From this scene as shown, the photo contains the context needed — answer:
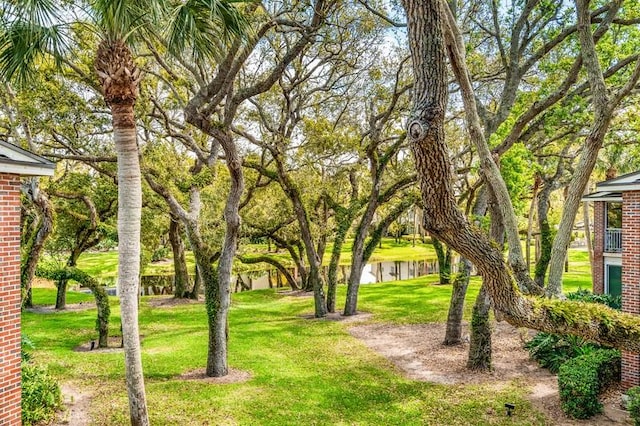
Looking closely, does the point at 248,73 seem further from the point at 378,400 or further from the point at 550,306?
the point at 550,306

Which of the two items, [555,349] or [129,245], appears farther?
[555,349]

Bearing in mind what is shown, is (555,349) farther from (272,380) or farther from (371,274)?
(371,274)

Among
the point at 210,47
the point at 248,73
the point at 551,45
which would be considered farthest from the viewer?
the point at 248,73

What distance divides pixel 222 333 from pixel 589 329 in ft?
27.5

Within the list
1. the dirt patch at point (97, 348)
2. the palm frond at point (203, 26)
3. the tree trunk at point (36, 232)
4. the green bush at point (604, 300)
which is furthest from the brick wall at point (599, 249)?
the tree trunk at point (36, 232)

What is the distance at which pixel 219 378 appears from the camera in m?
11.2

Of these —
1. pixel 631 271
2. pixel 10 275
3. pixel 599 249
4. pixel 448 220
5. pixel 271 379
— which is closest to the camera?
pixel 448 220

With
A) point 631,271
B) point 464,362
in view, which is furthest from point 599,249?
point 464,362

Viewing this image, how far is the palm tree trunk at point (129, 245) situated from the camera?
24.2ft

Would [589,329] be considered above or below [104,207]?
below

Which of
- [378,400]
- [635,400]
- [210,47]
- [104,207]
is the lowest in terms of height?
[378,400]

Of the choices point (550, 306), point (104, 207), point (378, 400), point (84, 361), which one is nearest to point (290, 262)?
→ point (104, 207)

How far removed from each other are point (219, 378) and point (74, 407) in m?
3.20

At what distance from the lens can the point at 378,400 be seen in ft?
32.6
